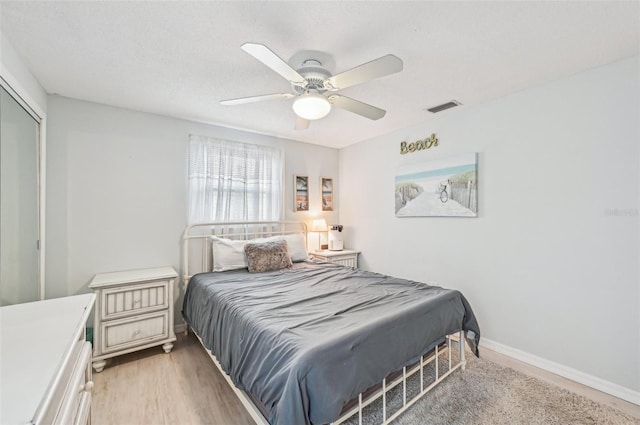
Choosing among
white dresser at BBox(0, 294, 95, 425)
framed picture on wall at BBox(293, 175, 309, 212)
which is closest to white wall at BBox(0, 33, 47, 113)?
white dresser at BBox(0, 294, 95, 425)

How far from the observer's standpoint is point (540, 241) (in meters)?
2.42

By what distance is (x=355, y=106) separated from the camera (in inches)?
84.7

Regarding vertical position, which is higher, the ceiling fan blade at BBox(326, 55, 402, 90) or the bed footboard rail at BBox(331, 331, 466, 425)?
the ceiling fan blade at BBox(326, 55, 402, 90)

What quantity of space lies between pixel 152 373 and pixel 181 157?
2199 mm

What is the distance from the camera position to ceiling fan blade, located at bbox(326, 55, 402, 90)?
155 cm

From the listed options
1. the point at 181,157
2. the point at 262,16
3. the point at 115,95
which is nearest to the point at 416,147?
the point at 262,16

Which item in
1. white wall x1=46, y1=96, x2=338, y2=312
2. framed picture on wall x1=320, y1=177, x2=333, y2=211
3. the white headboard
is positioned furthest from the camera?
framed picture on wall x1=320, y1=177, x2=333, y2=211

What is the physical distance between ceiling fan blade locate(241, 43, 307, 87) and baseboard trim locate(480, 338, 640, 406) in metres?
2.99

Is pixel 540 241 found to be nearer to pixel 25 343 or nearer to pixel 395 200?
pixel 395 200

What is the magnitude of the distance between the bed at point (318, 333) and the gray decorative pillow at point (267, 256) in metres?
0.06

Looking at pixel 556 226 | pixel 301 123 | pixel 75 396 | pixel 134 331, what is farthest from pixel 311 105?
pixel 134 331

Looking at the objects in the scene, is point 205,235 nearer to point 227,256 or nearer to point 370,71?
point 227,256

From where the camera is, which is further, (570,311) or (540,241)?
(540,241)

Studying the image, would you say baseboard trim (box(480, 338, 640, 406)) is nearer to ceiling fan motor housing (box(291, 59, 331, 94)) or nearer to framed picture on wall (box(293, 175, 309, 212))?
framed picture on wall (box(293, 175, 309, 212))
